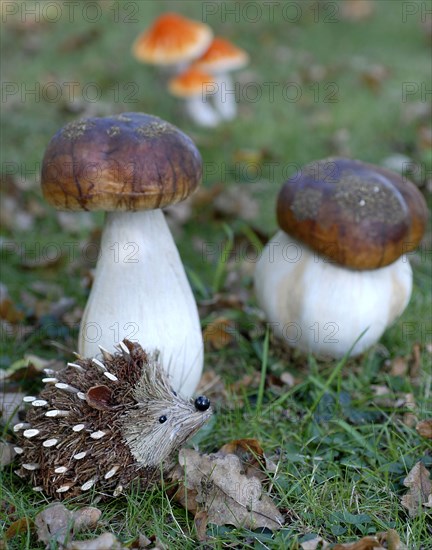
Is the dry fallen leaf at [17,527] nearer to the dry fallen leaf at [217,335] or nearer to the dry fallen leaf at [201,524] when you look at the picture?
the dry fallen leaf at [201,524]

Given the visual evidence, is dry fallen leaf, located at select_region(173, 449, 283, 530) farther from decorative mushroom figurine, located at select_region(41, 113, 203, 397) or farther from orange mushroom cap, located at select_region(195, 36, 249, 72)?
orange mushroom cap, located at select_region(195, 36, 249, 72)

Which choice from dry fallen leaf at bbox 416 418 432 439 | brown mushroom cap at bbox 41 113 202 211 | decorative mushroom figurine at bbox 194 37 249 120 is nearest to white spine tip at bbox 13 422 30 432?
brown mushroom cap at bbox 41 113 202 211

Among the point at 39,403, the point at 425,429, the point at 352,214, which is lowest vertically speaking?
the point at 425,429

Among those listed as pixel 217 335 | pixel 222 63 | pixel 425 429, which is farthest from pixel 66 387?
pixel 222 63

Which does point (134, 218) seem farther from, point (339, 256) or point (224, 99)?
point (224, 99)

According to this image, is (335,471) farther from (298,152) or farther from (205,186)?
(298,152)
